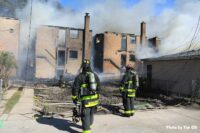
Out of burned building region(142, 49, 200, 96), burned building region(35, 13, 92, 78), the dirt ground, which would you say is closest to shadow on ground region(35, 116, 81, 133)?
the dirt ground

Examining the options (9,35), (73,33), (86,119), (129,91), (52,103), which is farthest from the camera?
(73,33)

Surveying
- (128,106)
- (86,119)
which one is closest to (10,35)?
(128,106)

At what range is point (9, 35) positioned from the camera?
3612cm

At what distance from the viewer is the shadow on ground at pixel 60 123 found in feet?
24.0

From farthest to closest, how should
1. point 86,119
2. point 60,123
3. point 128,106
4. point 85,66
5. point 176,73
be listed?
point 176,73 < point 128,106 < point 60,123 < point 85,66 < point 86,119

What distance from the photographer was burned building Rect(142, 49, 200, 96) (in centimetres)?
1509

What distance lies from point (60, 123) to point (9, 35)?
3093cm

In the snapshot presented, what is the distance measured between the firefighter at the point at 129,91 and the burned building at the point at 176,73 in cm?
558

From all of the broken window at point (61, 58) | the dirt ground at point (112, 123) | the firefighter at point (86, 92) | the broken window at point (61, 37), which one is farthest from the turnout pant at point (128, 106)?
the broken window at point (61, 37)

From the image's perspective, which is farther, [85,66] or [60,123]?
[60,123]

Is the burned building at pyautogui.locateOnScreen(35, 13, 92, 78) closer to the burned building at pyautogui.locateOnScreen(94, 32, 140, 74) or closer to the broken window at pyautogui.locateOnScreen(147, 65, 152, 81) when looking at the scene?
the burned building at pyautogui.locateOnScreen(94, 32, 140, 74)

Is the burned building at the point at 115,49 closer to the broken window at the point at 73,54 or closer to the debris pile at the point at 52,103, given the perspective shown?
the broken window at the point at 73,54

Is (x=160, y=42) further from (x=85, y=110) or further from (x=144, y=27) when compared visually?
(x=85, y=110)

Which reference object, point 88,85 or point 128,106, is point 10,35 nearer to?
point 128,106
